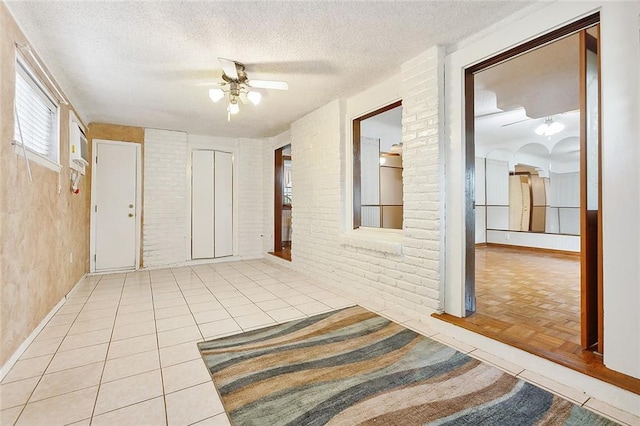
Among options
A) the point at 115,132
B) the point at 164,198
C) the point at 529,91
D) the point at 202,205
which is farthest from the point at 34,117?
the point at 529,91

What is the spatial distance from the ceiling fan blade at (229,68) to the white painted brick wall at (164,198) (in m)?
3.24

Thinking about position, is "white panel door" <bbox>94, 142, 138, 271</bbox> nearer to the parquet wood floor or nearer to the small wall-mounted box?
the small wall-mounted box

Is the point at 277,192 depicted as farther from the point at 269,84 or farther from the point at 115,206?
the point at 269,84

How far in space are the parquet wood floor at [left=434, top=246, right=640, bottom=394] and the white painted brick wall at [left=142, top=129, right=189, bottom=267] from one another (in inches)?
195

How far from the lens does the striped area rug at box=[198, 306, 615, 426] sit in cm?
158

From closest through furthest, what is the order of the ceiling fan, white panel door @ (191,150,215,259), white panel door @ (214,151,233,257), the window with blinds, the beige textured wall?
the beige textured wall
the window with blinds
the ceiling fan
white panel door @ (191,150,215,259)
white panel door @ (214,151,233,257)

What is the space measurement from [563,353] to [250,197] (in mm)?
5667

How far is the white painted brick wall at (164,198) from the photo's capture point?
17.7 ft

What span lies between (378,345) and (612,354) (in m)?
1.46

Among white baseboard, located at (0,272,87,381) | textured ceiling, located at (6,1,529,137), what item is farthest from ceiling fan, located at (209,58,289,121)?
white baseboard, located at (0,272,87,381)

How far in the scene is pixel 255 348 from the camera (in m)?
2.35

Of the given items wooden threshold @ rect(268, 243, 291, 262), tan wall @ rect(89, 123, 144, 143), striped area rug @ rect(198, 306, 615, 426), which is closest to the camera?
striped area rug @ rect(198, 306, 615, 426)

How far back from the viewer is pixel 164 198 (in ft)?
18.2

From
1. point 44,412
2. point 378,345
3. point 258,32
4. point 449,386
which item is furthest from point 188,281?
point 449,386
